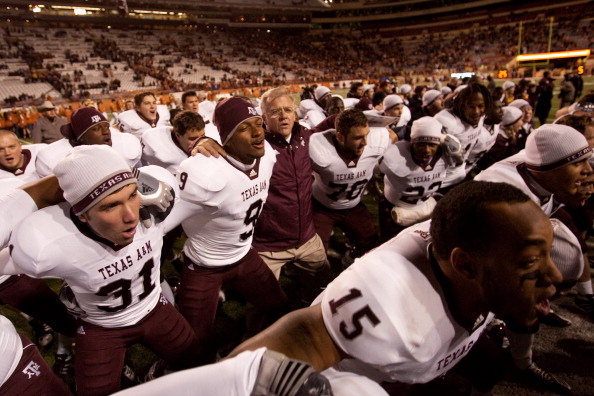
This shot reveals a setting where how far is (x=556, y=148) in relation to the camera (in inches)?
103

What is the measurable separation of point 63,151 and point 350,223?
3564 millimetres

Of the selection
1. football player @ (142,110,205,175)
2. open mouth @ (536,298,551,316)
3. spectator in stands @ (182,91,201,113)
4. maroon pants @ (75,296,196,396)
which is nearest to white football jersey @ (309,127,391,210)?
football player @ (142,110,205,175)

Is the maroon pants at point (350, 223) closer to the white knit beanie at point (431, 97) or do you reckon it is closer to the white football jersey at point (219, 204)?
the white football jersey at point (219, 204)

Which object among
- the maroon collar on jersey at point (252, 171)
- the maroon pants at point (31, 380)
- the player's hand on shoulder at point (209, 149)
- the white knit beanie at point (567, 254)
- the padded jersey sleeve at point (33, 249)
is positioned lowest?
the maroon pants at point (31, 380)

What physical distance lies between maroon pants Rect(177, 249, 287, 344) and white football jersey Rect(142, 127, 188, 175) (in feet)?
7.21

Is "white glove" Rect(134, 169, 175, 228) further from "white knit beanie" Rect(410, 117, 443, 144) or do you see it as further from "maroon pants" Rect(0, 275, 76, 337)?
"white knit beanie" Rect(410, 117, 443, 144)

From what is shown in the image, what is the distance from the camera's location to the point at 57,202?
228 centimetres

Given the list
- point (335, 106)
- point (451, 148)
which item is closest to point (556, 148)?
point (451, 148)

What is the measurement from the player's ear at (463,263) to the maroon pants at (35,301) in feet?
10.9

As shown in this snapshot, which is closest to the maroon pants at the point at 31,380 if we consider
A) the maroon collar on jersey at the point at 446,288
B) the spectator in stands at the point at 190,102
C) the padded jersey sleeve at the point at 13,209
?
the padded jersey sleeve at the point at 13,209

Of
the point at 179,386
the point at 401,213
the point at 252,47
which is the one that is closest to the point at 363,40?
the point at 252,47

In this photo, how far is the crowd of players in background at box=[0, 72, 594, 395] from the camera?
103 inches

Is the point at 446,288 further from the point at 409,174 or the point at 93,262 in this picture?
the point at 409,174

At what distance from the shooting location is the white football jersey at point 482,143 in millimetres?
5941
